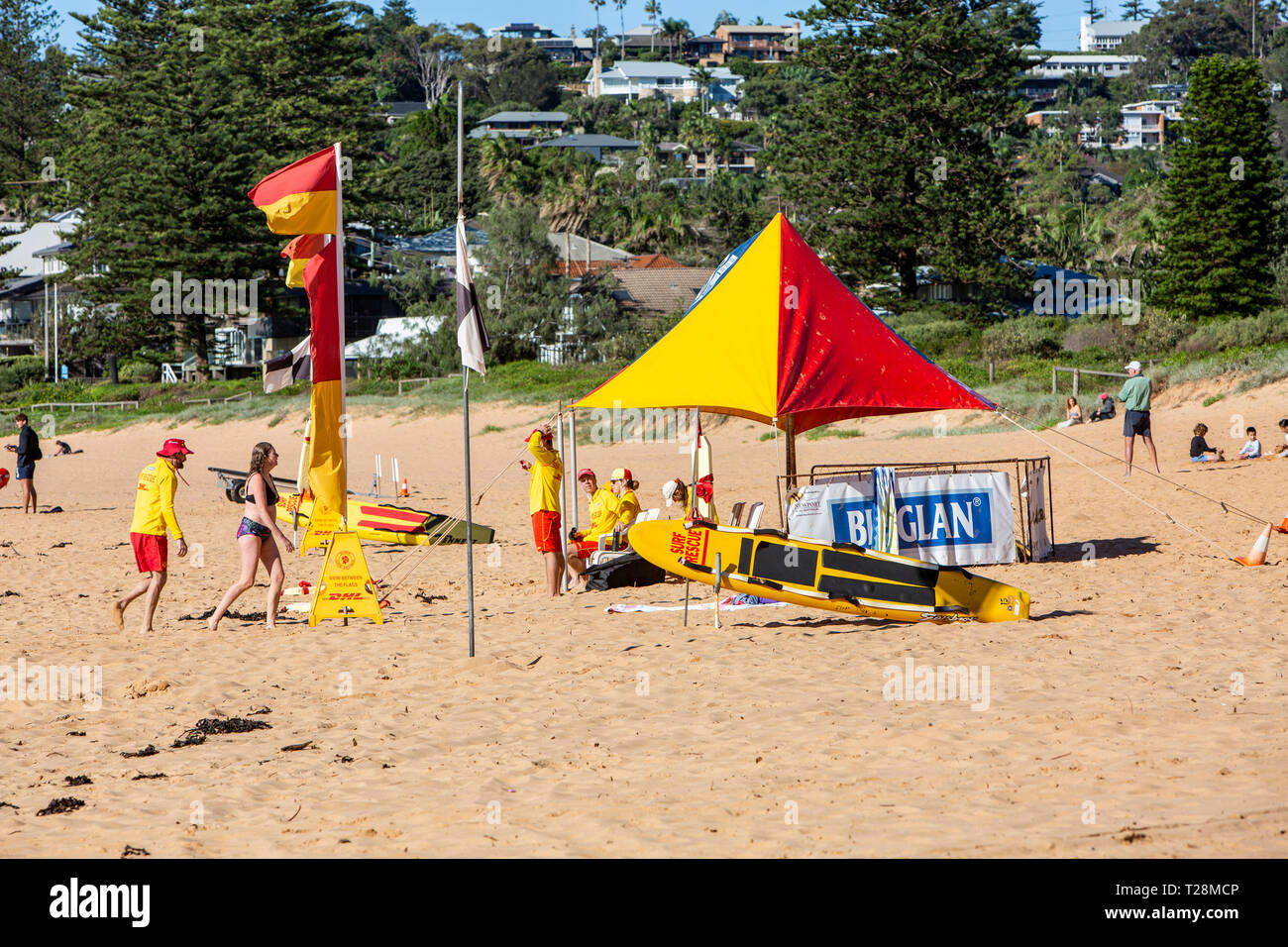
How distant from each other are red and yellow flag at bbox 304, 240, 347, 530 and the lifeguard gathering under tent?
2.14 m

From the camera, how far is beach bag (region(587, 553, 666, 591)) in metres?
12.8

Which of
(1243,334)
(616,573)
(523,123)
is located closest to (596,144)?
(523,123)

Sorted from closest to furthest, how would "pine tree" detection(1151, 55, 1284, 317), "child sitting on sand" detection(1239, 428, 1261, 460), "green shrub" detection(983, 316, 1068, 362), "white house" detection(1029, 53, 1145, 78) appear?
1. "child sitting on sand" detection(1239, 428, 1261, 460)
2. "pine tree" detection(1151, 55, 1284, 317)
3. "green shrub" detection(983, 316, 1068, 362)
4. "white house" detection(1029, 53, 1145, 78)

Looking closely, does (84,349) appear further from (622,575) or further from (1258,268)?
(622,575)

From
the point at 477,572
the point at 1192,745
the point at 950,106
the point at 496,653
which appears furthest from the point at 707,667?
the point at 950,106

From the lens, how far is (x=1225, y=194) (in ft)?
113

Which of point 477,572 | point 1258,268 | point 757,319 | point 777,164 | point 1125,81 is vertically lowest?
point 477,572

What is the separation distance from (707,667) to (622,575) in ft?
12.4

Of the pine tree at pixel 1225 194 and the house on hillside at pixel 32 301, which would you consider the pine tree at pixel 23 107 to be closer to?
the house on hillside at pixel 32 301

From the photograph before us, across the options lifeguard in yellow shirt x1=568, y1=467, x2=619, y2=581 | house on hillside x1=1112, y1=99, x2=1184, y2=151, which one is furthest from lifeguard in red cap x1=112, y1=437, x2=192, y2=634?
house on hillside x1=1112, y1=99, x2=1184, y2=151

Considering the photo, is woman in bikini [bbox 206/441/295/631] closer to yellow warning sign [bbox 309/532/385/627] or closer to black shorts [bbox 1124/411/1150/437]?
yellow warning sign [bbox 309/532/385/627]

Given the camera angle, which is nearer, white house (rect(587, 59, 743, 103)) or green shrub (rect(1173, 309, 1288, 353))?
green shrub (rect(1173, 309, 1288, 353))
